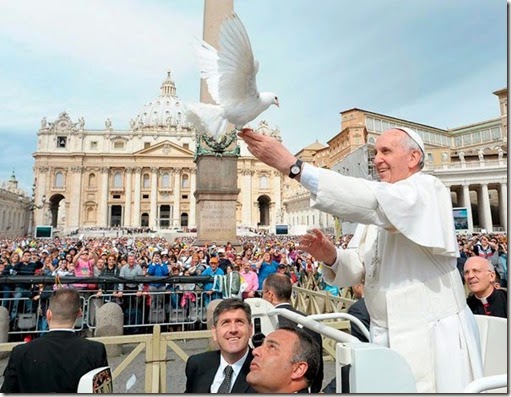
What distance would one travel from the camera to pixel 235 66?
2025 millimetres

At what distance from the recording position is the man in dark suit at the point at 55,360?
7.14ft

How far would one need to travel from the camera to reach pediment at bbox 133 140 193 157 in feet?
259

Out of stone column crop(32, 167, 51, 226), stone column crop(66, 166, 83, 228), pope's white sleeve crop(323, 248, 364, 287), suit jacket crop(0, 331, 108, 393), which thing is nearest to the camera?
pope's white sleeve crop(323, 248, 364, 287)

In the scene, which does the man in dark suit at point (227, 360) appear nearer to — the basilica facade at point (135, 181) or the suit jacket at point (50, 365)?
the suit jacket at point (50, 365)

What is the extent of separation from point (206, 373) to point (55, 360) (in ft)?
3.05

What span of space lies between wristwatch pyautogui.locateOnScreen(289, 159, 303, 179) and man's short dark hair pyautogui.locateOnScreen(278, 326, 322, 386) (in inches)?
31.3

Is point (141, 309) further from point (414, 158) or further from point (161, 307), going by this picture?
point (414, 158)

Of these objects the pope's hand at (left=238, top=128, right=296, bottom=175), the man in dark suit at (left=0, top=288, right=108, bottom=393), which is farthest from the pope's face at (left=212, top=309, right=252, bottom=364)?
the pope's hand at (left=238, top=128, right=296, bottom=175)

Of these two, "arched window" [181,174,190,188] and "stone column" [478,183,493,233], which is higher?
"arched window" [181,174,190,188]

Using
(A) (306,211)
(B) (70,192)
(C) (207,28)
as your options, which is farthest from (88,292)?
(B) (70,192)

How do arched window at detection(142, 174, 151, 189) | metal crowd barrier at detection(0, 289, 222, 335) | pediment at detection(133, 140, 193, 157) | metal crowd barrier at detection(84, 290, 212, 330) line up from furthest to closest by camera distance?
arched window at detection(142, 174, 151, 189) < pediment at detection(133, 140, 193, 157) < metal crowd barrier at detection(84, 290, 212, 330) < metal crowd barrier at detection(0, 289, 222, 335)

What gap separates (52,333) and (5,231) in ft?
248

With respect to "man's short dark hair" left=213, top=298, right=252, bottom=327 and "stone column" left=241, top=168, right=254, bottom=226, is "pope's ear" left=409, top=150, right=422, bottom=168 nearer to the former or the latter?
"man's short dark hair" left=213, top=298, right=252, bottom=327

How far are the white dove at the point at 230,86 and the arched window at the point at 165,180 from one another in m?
79.8
